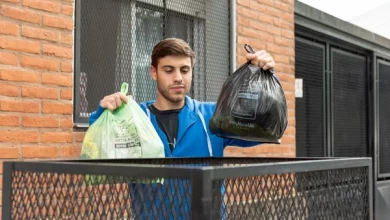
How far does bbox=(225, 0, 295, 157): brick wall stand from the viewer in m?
5.52

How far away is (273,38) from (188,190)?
16.4ft

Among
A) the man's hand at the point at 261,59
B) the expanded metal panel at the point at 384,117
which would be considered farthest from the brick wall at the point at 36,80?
the expanded metal panel at the point at 384,117

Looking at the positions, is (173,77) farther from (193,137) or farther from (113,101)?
(113,101)

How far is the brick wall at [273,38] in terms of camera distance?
5.52 metres

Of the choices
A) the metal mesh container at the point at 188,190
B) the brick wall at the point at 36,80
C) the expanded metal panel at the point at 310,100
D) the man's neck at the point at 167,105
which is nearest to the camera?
the metal mesh container at the point at 188,190

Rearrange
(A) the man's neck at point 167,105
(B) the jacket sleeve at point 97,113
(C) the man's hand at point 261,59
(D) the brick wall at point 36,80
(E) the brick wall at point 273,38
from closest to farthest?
(C) the man's hand at point 261,59 < (B) the jacket sleeve at point 97,113 < (A) the man's neck at point 167,105 < (D) the brick wall at point 36,80 < (E) the brick wall at point 273,38

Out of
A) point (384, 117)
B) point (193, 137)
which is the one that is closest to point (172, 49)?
point (193, 137)

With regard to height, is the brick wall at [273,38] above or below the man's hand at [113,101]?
above

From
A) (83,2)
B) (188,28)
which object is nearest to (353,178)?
(83,2)

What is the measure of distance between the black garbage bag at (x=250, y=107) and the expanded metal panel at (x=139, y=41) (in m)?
1.62

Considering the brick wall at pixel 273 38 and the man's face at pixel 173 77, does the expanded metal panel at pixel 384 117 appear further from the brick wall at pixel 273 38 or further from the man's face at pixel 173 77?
the man's face at pixel 173 77

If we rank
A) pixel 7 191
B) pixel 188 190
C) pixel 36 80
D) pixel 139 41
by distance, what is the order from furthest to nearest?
pixel 139 41
pixel 36 80
pixel 7 191
pixel 188 190

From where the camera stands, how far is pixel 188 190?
3.76ft

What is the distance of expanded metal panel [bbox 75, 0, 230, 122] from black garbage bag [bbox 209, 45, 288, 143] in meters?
1.62
